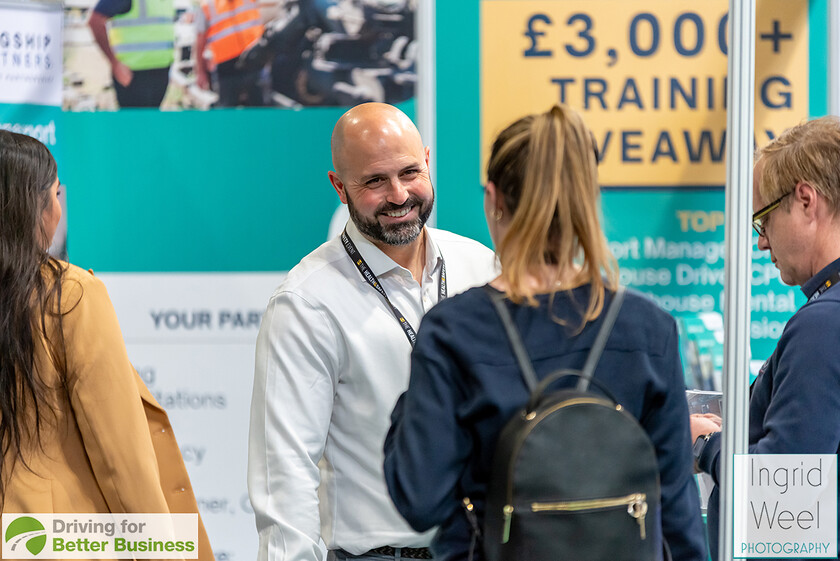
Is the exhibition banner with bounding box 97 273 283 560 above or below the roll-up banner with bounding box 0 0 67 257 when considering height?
below

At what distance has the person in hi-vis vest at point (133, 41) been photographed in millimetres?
3494

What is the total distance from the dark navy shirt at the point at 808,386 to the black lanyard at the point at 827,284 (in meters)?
0.04

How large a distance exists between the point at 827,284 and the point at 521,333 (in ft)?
3.07

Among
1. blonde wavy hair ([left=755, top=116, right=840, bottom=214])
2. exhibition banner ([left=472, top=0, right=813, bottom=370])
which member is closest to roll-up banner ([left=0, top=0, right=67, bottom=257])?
exhibition banner ([left=472, top=0, right=813, bottom=370])

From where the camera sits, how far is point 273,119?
3488 millimetres

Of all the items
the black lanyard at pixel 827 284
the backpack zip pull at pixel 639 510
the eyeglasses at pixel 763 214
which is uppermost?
the eyeglasses at pixel 763 214

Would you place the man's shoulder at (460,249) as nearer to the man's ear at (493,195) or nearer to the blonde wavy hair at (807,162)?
the blonde wavy hair at (807,162)

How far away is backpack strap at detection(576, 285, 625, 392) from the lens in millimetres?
1376

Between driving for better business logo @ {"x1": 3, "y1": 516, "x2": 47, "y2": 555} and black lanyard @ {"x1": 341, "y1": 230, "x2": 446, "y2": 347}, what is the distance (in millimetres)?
905

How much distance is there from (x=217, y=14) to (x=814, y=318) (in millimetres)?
2541

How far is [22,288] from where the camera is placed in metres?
1.96

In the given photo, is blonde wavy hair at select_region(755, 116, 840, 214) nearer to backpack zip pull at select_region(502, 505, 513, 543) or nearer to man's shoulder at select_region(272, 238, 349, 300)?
man's shoulder at select_region(272, 238, 349, 300)

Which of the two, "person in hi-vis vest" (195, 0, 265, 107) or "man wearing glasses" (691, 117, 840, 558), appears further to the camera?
"person in hi-vis vest" (195, 0, 265, 107)

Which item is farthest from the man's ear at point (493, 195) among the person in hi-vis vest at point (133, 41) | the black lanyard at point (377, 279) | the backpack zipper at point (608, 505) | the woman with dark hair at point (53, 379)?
the person in hi-vis vest at point (133, 41)
